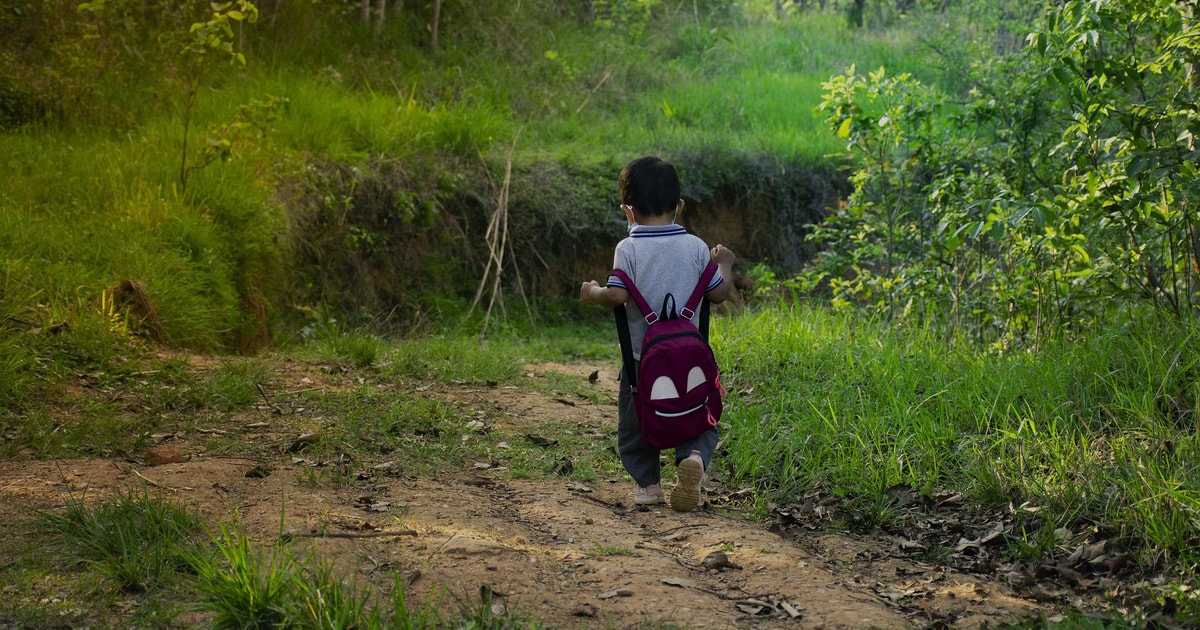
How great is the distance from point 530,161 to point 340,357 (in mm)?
4350

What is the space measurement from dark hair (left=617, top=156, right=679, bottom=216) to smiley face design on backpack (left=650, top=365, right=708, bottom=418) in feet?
2.47

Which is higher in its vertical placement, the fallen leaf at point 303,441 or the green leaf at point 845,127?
the green leaf at point 845,127

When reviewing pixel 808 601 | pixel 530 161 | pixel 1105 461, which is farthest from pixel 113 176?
pixel 1105 461

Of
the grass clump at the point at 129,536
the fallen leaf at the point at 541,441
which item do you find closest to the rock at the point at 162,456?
the grass clump at the point at 129,536

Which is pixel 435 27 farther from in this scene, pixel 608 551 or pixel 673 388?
pixel 608 551

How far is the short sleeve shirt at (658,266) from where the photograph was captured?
171 inches

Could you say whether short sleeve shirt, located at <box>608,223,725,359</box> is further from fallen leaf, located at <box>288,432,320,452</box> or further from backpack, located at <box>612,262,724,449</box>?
fallen leaf, located at <box>288,432,320,452</box>

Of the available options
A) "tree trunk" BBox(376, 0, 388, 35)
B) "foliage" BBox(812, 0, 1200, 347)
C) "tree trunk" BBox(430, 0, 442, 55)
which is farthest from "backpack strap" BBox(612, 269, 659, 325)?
"tree trunk" BBox(430, 0, 442, 55)

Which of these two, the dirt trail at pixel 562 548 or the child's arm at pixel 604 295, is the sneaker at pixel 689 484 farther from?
the child's arm at pixel 604 295

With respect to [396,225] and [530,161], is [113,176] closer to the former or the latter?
[396,225]

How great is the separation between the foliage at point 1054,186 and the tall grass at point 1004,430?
493mm

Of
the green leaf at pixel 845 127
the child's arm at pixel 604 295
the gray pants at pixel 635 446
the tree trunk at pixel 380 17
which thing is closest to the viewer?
the child's arm at pixel 604 295

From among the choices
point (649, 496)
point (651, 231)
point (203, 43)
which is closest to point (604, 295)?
point (651, 231)

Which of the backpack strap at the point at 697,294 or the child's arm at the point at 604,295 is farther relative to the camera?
the backpack strap at the point at 697,294
